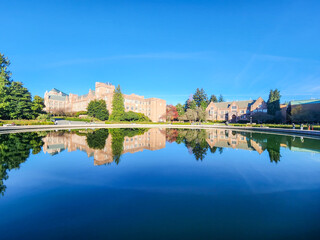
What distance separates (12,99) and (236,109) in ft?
196

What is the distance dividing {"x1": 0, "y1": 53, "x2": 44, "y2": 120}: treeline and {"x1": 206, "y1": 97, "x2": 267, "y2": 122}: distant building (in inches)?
1943

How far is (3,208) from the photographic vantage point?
12.2 feet

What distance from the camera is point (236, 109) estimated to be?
2228 inches

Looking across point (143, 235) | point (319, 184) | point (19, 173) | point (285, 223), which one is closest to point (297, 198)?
point (285, 223)

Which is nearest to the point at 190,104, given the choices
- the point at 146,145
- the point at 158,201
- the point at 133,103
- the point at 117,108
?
the point at 133,103

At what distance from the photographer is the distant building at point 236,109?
51.8 meters

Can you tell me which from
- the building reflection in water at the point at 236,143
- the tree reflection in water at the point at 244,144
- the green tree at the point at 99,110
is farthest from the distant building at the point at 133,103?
the building reflection in water at the point at 236,143

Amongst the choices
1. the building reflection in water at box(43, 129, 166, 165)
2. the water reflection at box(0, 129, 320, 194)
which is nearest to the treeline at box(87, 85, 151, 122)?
the water reflection at box(0, 129, 320, 194)

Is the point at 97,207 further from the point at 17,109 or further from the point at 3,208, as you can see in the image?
the point at 17,109

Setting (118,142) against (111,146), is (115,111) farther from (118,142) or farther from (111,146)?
(111,146)

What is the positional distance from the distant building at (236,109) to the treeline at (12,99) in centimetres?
4935

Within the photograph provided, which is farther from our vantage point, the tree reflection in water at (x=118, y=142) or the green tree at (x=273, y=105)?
the green tree at (x=273, y=105)

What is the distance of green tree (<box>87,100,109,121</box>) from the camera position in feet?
161

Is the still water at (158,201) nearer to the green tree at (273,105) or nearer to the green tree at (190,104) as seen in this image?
the green tree at (273,105)
